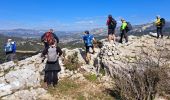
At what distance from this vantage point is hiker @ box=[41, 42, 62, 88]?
15.6 m

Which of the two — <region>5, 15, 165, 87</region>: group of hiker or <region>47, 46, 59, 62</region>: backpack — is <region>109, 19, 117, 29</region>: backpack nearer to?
<region>5, 15, 165, 87</region>: group of hiker

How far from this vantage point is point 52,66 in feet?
51.6

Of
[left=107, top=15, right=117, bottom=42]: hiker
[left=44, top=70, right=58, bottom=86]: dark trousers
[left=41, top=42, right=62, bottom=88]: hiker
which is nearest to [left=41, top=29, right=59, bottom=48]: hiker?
[left=41, top=42, right=62, bottom=88]: hiker

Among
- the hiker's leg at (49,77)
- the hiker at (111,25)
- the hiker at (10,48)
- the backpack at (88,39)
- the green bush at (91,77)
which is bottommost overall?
the green bush at (91,77)

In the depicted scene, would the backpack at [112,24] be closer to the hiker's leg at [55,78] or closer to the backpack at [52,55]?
the backpack at [52,55]

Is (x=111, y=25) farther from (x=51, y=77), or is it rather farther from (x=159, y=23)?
(x=51, y=77)

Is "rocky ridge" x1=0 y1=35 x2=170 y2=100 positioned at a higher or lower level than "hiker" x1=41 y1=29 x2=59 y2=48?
lower

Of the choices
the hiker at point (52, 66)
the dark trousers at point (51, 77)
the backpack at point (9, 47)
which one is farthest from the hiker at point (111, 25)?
the backpack at point (9, 47)

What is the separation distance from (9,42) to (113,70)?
310 inches

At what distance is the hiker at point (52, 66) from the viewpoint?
51.3 ft

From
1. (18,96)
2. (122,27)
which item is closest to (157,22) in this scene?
(122,27)

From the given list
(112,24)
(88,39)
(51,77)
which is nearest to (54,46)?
(51,77)

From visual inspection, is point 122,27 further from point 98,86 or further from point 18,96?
point 18,96

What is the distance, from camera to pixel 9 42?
2031cm
